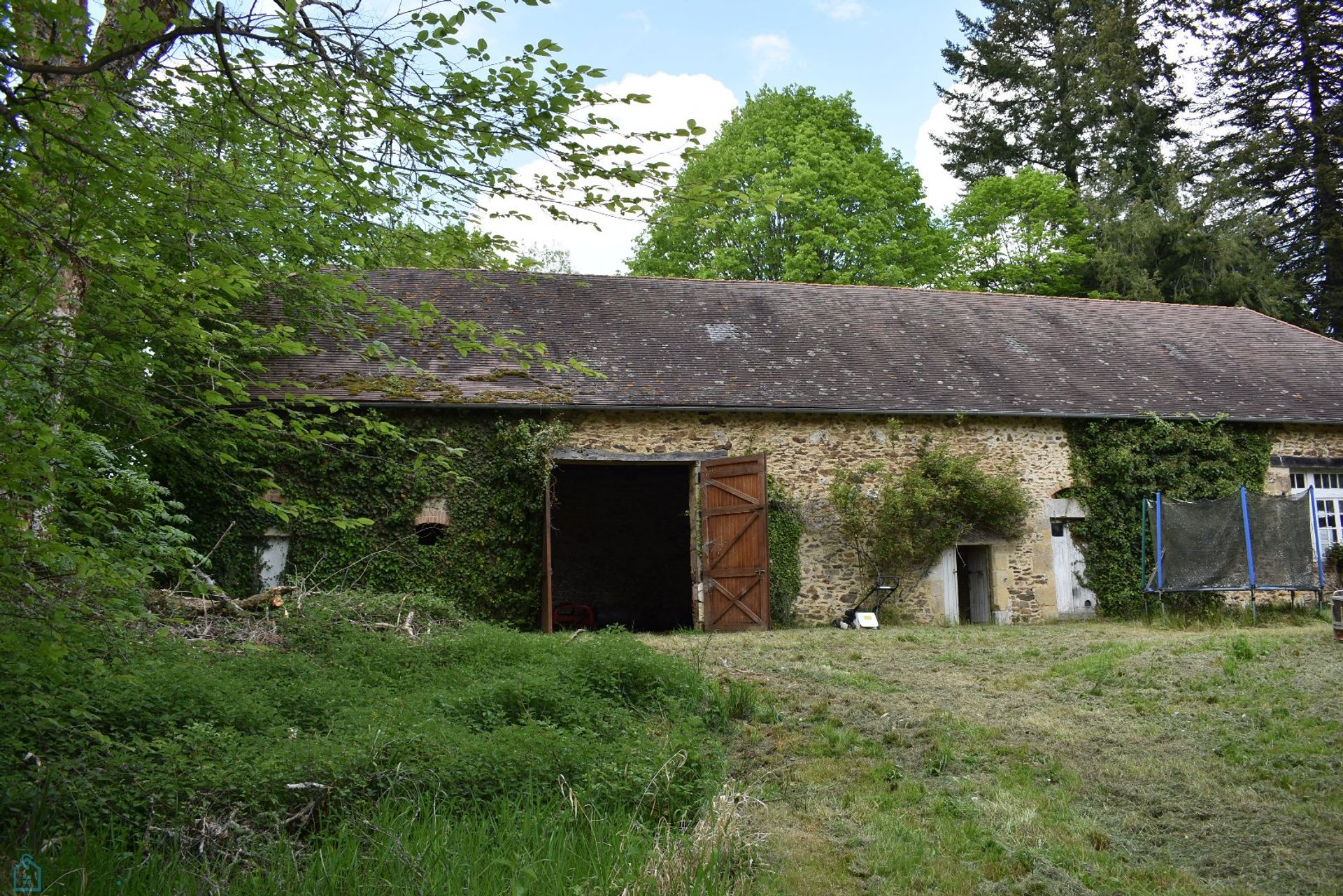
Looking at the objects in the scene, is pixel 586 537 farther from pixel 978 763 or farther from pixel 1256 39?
pixel 1256 39

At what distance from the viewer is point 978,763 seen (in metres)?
5.72

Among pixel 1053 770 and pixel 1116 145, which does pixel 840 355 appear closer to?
pixel 1053 770

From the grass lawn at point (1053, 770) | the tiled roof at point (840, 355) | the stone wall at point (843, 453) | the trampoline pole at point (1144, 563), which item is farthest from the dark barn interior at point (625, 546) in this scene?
the grass lawn at point (1053, 770)

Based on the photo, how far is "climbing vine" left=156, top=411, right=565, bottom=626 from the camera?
11781 millimetres

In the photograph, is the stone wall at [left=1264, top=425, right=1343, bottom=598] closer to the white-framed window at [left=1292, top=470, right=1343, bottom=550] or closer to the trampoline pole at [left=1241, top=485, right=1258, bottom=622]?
the white-framed window at [left=1292, top=470, right=1343, bottom=550]

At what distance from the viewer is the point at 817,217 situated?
22734 millimetres

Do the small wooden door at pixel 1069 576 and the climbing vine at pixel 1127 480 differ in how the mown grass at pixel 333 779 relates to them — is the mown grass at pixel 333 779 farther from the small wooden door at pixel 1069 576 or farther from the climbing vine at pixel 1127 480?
the climbing vine at pixel 1127 480

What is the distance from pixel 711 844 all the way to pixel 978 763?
7.63 ft

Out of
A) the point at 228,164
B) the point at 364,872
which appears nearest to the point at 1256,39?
the point at 228,164

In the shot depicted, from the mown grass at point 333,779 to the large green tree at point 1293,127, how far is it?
81.2 ft

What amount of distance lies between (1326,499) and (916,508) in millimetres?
6809

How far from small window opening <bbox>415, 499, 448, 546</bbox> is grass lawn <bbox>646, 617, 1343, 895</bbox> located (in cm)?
458

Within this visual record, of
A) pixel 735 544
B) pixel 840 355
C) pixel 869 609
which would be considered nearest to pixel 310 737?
pixel 735 544

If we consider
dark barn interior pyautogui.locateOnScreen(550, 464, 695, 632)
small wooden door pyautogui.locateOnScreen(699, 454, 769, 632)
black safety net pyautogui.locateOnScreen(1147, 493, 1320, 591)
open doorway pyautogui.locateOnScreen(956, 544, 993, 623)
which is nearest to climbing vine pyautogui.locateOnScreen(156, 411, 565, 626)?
small wooden door pyautogui.locateOnScreen(699, 454, 769, 632)
